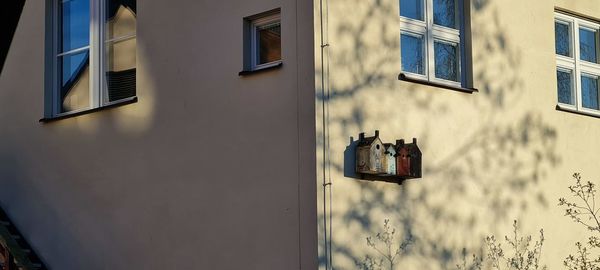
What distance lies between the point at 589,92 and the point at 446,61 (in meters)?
2.50

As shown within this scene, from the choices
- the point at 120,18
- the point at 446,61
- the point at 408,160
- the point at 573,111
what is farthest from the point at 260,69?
the point at 573,111

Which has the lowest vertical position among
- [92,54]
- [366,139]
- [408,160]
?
[408,160]

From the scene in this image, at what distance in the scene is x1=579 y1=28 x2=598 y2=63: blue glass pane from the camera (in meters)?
10.3

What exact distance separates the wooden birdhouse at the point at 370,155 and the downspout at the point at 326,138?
0.29 metres

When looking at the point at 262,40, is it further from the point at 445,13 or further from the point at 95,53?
the point at 95,53

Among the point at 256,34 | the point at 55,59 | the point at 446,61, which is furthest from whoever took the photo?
the point at 55,59

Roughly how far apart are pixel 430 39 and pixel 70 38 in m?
4.13

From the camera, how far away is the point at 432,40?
843cm

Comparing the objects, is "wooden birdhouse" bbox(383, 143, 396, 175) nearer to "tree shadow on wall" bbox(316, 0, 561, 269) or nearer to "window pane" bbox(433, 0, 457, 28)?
"tree shadow on wall" bbox(316, 0, 561, 269)

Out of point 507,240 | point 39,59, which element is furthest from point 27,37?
point 507,240

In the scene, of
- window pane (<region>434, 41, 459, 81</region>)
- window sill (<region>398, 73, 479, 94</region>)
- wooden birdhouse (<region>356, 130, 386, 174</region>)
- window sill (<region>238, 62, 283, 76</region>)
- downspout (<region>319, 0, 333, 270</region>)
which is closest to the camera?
downspout (<region>319, 0, 333, 270</region>)

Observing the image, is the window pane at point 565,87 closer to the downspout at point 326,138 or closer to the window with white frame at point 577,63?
the window with white frame at point 577,63

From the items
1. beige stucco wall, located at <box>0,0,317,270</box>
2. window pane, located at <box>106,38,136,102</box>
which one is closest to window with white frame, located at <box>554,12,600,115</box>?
beige stucco wall, located at <box>0,0,317,270</box>

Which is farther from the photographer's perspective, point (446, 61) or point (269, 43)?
point (446, 61)
